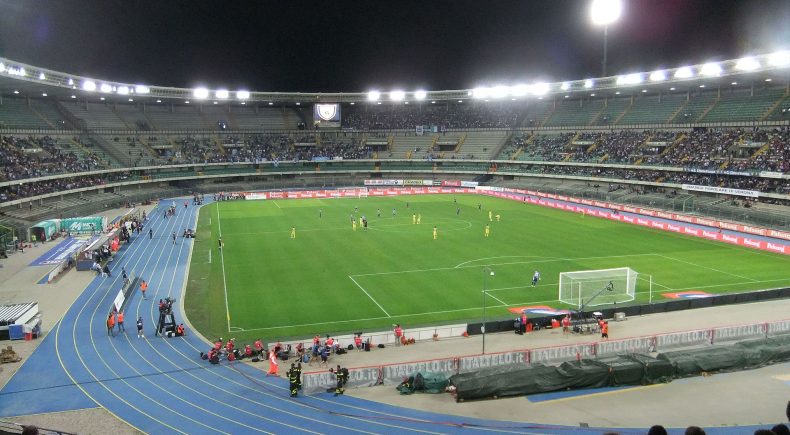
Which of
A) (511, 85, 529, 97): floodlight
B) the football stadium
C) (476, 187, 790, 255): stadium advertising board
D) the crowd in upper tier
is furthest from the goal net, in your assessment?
(511, 85, 529, 97): floodlight

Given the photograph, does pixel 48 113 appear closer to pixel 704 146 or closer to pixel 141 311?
pixel 141 311

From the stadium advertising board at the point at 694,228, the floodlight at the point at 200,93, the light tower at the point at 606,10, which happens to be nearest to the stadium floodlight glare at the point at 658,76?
the light tower at the point at 606,10

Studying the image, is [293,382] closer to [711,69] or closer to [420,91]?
[711,69]

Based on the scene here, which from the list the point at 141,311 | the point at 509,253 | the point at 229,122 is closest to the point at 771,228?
the point at 509,253

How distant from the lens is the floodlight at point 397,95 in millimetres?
99625

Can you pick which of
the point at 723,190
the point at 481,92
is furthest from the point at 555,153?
the point at 723,190

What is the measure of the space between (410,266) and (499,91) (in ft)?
200

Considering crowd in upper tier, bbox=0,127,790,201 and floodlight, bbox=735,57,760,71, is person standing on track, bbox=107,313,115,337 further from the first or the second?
floodlight, bbox=735,57,760,71

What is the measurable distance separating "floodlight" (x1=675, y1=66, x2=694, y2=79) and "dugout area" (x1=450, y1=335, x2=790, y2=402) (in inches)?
2090

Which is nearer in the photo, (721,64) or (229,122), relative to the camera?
(721,64)

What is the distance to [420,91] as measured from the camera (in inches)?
3952

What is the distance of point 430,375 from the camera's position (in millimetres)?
20062

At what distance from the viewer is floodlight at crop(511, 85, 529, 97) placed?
90312mm

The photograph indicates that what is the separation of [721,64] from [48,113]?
83.3 m
